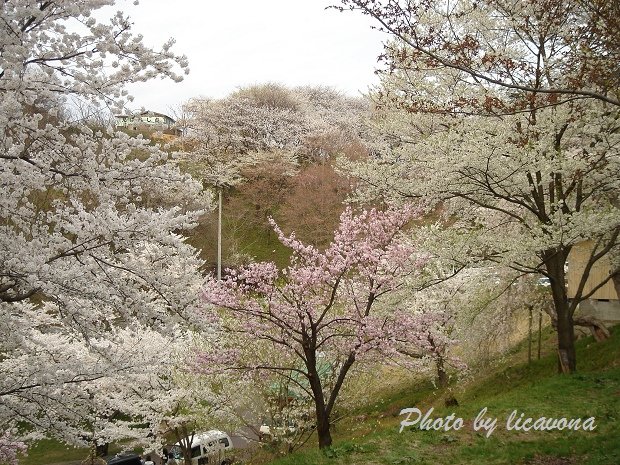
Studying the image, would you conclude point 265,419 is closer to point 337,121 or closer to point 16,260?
point 16,260

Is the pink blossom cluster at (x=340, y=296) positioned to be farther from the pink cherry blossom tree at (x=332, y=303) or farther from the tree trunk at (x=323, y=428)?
the tree trunk at (x=323, y=428)

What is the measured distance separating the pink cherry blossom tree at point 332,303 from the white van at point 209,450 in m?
7.32

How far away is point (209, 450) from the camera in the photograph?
17.1 m

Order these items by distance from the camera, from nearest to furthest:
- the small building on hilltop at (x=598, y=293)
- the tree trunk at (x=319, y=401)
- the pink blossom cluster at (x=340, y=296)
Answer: the tree trunk at (x=319, y=401), the pink blossom cluster at (x=340, y=296), the small building on hilltop at (x=598, y=293)

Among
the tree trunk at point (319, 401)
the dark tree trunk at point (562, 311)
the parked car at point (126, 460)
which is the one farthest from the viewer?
the parked car at point (126, 460)

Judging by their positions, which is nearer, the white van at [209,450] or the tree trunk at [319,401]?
the tree trunk at [319,401]

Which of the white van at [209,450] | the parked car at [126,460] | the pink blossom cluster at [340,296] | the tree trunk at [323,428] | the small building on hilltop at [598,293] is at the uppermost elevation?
the pink blossom cluster at [340,296]

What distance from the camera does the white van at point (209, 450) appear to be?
16844 mm

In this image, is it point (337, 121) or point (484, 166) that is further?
point (337, 121)

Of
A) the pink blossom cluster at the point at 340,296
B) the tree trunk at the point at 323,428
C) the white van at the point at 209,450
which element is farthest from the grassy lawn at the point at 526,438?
the white van at the point at 209,450

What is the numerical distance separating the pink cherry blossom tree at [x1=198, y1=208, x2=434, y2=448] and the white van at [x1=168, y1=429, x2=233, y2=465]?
288 inches

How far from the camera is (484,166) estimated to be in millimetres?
9570

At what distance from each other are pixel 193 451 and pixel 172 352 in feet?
14.4

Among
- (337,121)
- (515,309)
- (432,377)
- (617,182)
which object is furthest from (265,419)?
(337,121)
